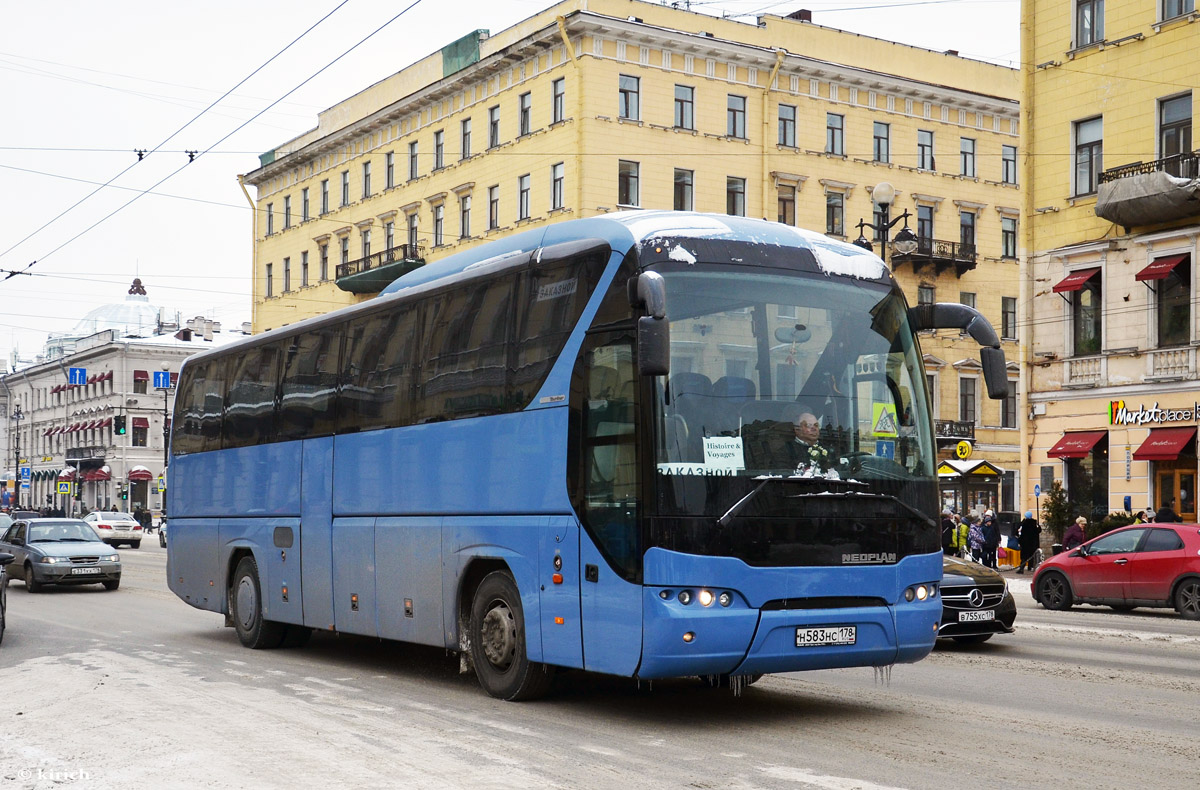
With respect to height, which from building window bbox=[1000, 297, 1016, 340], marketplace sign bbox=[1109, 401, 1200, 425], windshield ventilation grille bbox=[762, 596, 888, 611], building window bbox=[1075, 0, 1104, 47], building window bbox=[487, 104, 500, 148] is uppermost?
building window bbox=[487, 104, 500, 148]

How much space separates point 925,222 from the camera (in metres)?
56.6

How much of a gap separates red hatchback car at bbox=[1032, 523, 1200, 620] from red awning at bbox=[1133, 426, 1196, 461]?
35.3 ft

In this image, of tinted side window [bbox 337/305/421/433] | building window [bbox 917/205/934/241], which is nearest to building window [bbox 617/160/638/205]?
building window [bbox 917/205/934/241]

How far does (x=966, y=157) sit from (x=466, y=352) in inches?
1958

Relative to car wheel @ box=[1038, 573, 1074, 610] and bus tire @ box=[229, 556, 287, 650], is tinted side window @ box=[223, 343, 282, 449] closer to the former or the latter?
bus tire @ box=[229, 556, 287, 650]

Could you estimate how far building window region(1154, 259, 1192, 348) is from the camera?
32969 millimetres

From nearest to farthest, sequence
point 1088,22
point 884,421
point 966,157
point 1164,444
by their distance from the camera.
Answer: point 884,421
point 1164,444
point 1088,22
point 966,157

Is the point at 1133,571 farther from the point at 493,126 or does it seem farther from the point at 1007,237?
the point at 1007,237

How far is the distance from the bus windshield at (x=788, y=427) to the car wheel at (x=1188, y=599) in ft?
40.2

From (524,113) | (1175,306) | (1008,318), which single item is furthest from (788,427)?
(1008,318)

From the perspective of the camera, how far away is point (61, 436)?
109m

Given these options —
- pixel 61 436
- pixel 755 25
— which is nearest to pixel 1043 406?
pixel 755 25

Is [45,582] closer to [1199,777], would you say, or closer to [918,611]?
→ [918,611]

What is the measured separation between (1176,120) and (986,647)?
22274 millimetres
